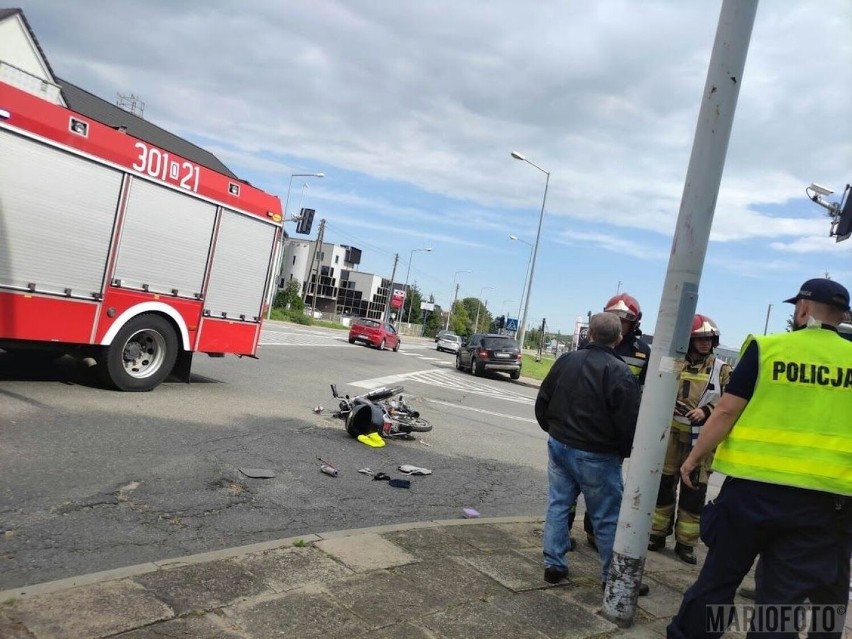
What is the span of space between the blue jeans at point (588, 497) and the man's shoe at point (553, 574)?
0.02 meters

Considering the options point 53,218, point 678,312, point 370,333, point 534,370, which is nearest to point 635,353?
point 678,312

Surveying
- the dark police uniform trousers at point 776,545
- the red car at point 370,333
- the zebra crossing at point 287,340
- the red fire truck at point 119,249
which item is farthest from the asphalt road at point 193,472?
the red car at point 370,333

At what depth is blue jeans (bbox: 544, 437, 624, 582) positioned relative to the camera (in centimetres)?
410

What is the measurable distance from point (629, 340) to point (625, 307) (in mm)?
303

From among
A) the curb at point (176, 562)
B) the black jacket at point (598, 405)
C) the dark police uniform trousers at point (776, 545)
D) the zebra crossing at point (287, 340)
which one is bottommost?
the zebra crossing at point (287, 340)

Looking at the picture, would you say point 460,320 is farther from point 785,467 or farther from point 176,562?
point 785,467

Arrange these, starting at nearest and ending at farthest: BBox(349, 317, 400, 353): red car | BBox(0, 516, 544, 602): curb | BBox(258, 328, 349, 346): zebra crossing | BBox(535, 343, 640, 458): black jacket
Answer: BBox(0, 516, 544, 602): curb < BBox(535, 343, 640, 458): black jacket < BBox(258, 328, 349, 346): zebra crossing < BBox(349, 317, 400, 353): red car

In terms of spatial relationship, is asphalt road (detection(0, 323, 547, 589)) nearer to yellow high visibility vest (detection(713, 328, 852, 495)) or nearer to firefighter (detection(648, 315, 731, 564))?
firefighter (detection(648, 315, 731, 564))

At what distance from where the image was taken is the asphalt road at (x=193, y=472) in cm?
427

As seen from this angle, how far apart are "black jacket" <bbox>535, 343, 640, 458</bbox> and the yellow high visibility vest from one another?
3.90 feet

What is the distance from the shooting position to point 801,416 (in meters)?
2.81

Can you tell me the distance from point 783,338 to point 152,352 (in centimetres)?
821

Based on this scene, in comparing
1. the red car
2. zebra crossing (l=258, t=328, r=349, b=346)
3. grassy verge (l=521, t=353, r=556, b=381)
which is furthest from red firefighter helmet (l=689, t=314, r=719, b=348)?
the red car

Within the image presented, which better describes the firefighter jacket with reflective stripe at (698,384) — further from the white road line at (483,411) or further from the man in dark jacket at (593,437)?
the white road line at (483,411)
